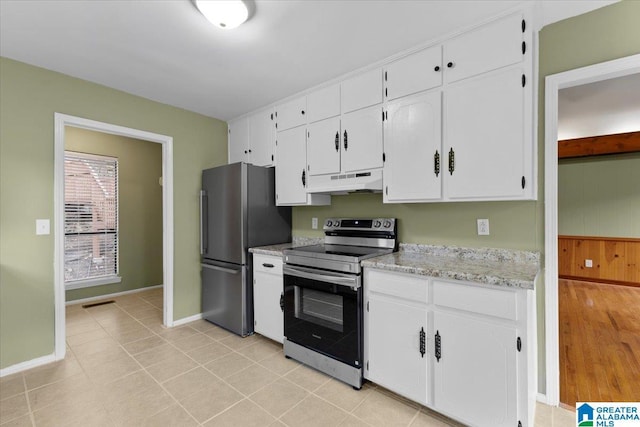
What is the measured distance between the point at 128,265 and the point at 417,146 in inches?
184

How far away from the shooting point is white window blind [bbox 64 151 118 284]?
13.5 feet

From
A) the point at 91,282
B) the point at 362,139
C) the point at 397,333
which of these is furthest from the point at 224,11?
the point at 91,282

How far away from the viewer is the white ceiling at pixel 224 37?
1.76 m

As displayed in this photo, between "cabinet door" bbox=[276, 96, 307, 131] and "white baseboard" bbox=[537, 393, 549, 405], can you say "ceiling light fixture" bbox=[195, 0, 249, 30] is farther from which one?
"white baseboard" bbox=[537, 393, 549, 405]

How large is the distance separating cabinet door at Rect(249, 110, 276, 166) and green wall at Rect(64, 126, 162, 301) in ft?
7.70

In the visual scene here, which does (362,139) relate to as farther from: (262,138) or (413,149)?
(262,138)

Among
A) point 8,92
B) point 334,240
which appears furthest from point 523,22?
point 8,92

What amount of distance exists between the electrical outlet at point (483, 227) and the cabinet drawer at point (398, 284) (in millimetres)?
678

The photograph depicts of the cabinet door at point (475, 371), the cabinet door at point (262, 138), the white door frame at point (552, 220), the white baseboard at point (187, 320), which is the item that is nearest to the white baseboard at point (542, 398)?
the white door frame at point (552, 220)

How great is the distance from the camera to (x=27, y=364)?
2408mm

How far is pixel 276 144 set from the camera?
3197 mm

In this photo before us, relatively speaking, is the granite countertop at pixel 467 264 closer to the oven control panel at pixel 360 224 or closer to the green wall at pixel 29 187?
the oven control panel at pixel 360 224

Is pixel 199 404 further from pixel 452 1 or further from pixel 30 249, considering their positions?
pixel 452 1

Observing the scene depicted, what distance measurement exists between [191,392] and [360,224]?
6.11 feet
